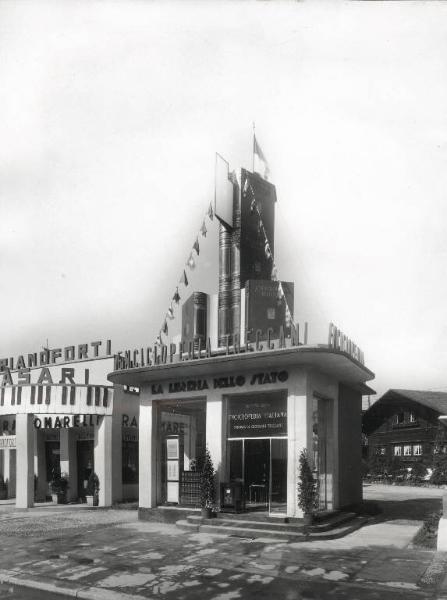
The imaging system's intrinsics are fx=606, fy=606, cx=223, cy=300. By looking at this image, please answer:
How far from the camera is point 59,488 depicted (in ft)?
78.4

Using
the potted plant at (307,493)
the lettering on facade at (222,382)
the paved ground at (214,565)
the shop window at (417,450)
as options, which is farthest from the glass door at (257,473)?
the shop window at (417,450)

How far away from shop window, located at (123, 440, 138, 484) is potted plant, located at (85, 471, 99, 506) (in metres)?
1.62

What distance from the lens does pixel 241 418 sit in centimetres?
1652

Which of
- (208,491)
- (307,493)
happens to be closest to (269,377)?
(307,493)

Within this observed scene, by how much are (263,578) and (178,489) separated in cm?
752

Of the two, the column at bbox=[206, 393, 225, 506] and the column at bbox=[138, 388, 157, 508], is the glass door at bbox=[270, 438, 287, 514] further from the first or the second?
the column at bbox=[138, 388, 157, 508]

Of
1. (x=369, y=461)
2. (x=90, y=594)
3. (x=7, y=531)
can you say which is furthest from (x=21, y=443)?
(x=369, y=461)

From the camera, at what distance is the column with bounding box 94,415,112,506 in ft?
74.0

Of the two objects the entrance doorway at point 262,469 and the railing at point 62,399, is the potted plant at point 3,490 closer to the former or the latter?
the railing at point 62,399

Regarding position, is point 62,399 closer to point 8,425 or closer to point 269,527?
point 8,425

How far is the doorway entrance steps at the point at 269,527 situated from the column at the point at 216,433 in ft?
2.95

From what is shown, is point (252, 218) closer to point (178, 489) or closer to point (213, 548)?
point (178, 489)

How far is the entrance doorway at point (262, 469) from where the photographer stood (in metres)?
16.3

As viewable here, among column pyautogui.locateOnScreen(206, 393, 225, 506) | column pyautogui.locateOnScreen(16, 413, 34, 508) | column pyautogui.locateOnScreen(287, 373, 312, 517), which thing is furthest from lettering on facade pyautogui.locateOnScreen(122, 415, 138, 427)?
column pyautogui.locateOnScreen(287, 373, 312, 517)
